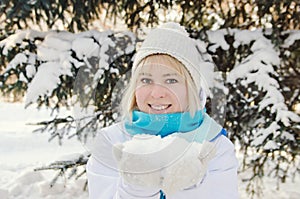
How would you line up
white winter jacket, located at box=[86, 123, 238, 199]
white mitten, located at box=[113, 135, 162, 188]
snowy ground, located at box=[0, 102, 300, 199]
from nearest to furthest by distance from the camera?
white mitten, located at box=[113, 135, 162, 188] < white winter jacket, located at box=[86, 123, 238, 199] < snowy ground, located at box=[0, 102, 300, 199]

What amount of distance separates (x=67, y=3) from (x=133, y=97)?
245cm

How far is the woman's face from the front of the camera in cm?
139

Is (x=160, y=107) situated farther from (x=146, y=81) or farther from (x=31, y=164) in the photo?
(x=31, y=164)

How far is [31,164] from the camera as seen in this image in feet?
19.6

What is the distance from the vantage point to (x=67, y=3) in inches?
148

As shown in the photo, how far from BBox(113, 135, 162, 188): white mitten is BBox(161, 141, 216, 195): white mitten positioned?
3 centimetres

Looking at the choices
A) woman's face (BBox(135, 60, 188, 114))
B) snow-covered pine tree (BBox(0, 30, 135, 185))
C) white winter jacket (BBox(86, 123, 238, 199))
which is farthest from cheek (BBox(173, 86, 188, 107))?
snow-covered pine tree (BBox(0, 30, 135, 185))

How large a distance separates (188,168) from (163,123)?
0.20 metres

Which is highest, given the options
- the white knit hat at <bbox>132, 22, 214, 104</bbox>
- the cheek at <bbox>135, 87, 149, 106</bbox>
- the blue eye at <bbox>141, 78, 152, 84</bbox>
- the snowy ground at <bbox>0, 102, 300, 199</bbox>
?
the white knit hat at <bbox>132, 22, 214, 104</bbox>

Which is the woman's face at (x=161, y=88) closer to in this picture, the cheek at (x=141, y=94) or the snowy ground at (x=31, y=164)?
the cheek at (x=141, y=94)

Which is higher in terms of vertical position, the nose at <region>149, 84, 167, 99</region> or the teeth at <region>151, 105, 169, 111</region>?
the nose at <region>149, 84, 167, 99</region>

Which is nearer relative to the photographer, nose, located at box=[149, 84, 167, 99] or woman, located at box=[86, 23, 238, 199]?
woman, located at box=[86, 23, 238, 199]

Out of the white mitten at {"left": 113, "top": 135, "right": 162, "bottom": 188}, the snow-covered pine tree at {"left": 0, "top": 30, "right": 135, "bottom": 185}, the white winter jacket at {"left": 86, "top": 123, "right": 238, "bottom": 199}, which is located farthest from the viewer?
the snow-covered pine tree at {"left": 0, "top": 30, "right": 135, "bottom": 185}

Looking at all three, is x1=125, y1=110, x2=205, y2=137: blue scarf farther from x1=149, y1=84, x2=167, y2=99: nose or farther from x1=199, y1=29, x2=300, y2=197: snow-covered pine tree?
x1=199, y1=29, x2=300, y2=197: snow-covered pine tree
